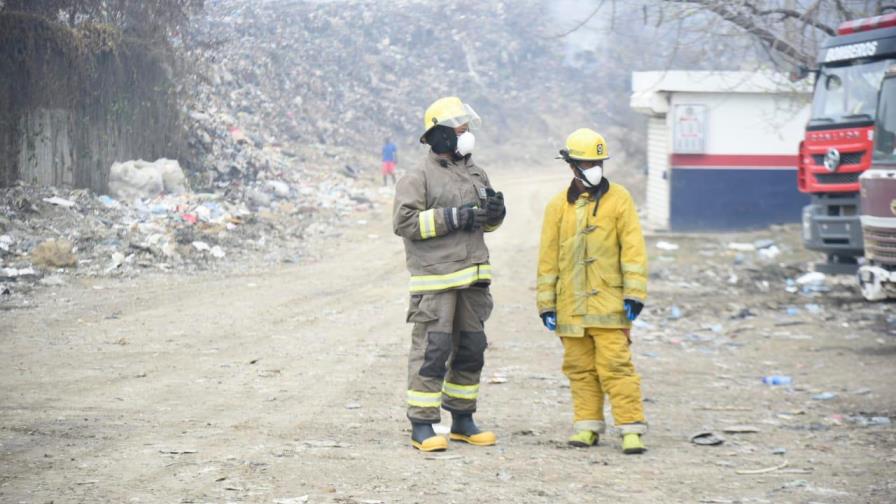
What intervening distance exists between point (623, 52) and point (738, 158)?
93.0 ft

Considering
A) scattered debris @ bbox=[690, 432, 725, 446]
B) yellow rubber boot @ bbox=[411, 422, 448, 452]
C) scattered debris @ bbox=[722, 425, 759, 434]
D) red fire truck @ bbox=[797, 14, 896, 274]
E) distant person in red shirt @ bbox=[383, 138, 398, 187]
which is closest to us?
yellow rubber boot @ bbox=[411, 422, 448, 452]

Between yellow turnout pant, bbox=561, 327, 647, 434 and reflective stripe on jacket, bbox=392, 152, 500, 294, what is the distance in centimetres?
71

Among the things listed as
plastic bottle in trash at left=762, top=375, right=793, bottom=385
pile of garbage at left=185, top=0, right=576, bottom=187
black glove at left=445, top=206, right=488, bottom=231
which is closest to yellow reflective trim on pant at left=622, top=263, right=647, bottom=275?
black glove at left=445, top=206, right=488, bottom=231

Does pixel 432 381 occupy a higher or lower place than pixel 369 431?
higher

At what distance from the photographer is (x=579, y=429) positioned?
6.01 meters

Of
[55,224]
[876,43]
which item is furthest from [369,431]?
[55,224]

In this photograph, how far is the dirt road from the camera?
4.97 metres

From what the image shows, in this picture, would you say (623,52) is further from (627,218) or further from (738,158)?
(627,218)

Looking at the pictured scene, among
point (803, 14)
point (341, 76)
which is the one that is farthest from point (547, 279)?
point (341, 76)

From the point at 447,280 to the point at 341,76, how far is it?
34.6 meters

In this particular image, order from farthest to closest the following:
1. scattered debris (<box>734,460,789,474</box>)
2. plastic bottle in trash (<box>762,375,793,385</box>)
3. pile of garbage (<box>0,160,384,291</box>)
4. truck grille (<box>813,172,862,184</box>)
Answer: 1. pile of garbage (<box>0,160,384,291</box>)
2. truck grille (<box>813,172,862,184</box>)
3. plastic bottle in trash (<box>762,375,793,385</box>)
4. scattered debris (<box>734,460,789,474</box>)

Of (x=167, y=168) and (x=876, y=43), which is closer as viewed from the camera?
(x=876, y=43)

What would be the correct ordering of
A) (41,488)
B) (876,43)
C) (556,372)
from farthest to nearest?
(876,43), (556,372), (41,488)

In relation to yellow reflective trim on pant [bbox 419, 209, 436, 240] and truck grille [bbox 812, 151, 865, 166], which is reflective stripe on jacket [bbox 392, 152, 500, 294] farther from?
truck grille [bbox 812, 151, 865, 166]
